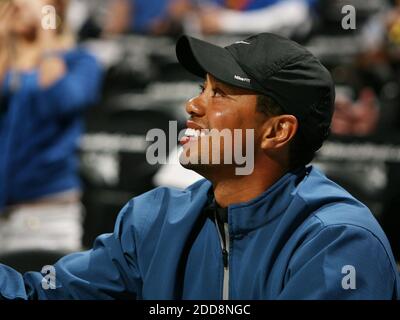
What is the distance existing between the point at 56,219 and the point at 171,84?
2.32ft

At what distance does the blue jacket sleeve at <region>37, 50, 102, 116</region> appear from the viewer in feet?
10.7

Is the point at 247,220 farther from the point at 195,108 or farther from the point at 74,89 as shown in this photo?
the point at 74,89

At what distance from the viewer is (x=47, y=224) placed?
10.8 feet

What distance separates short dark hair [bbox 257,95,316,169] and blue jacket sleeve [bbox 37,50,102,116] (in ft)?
6.23

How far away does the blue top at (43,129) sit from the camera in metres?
3.27

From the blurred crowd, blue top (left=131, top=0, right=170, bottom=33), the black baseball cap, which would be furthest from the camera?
blue top (left=131, top=0, right=170, bottom=33)

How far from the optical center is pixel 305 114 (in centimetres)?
144

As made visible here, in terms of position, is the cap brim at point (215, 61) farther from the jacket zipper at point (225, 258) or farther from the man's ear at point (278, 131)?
the jacket zipper at point (225, 258)

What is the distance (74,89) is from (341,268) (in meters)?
2.16

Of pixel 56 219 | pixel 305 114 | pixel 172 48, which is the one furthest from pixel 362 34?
pixel 305 114

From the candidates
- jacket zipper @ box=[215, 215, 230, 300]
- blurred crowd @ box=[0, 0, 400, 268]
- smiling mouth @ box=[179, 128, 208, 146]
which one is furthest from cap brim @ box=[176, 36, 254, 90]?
blurred crowd @ box=[0, 0, 400, 268]

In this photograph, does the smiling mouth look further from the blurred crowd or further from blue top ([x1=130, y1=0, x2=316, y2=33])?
blue top ([x1=130, y1=0, x2=316, y2=33])

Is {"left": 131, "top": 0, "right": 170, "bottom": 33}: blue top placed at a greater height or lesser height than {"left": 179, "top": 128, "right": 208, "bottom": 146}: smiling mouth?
greater

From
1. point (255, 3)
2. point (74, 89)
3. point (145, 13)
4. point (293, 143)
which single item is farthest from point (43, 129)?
point (293, 143)
